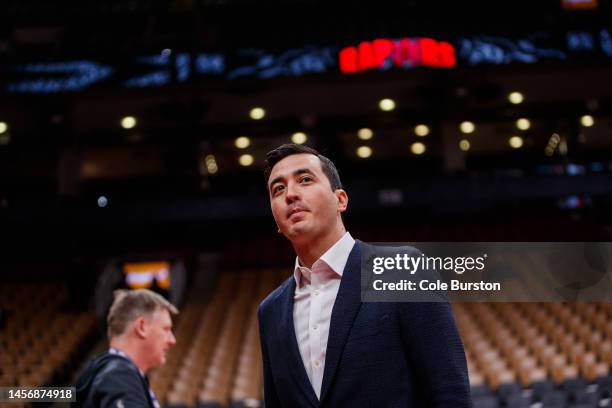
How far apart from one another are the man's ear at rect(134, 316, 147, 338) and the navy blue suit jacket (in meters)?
1.05

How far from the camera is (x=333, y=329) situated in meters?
1.20

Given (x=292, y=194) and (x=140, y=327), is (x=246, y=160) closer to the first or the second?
(x=140, y=327)

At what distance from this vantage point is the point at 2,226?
33.4 feet

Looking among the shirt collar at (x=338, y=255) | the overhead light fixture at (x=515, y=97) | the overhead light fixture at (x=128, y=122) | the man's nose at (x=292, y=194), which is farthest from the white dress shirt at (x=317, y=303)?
the overhead light fixture at (x=128, y=122)

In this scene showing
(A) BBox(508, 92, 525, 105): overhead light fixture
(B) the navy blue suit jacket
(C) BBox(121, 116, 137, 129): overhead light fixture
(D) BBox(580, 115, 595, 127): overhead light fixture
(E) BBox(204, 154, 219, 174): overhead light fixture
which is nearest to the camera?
(B) the navy blue suit jacket

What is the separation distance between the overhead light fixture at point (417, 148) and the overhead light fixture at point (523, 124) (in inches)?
59.5

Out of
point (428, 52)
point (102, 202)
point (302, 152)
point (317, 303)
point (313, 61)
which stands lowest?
point (317, 303)

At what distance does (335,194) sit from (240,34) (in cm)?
838

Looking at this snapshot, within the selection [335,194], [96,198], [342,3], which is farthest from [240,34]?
[335,194]

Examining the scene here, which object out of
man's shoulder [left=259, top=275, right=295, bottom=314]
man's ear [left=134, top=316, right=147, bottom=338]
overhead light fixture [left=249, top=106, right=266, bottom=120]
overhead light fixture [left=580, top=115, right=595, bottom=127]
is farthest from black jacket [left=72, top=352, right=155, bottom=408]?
overhead light fixture [left=580, top=115, right=595, bottom=127]

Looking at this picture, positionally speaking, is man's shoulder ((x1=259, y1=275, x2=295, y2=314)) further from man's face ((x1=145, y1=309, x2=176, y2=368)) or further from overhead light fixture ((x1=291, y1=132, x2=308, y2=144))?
overhead light fixture ((x1=291, y1=132, x2=308, y2=144))

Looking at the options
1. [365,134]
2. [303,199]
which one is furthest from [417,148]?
[303,199]

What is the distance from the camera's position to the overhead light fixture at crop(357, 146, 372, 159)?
39.6ft

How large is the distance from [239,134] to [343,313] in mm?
10395
